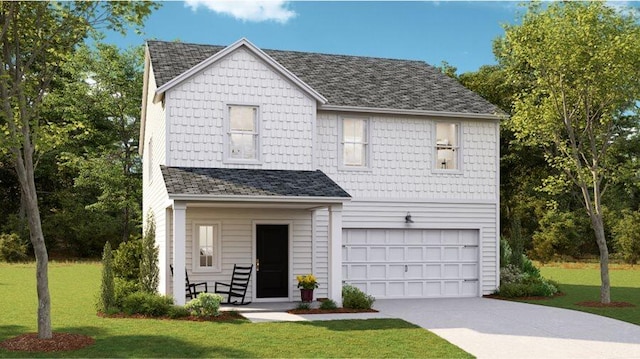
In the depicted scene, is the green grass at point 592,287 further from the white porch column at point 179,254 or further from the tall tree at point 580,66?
the white porch column at point 179,254

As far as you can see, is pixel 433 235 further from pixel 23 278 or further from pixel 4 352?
pixel 23 278

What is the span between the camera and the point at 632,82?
20.0 metres

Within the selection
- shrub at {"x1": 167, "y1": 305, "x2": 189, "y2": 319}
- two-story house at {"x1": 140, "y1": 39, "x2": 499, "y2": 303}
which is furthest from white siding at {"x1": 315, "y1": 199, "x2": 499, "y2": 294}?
shrub at {"x1": 167, "y1": 305, "x2": 189, "y2": 319}

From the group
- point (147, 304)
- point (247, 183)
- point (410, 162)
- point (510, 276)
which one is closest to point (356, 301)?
point (247, 183)

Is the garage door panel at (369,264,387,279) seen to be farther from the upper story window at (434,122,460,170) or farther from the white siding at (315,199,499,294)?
the upper story window at (434,122,460,170)

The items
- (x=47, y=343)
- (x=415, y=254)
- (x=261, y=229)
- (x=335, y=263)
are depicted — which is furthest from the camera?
(x=415, y=254)

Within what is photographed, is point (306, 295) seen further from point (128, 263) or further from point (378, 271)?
point (128, 263)

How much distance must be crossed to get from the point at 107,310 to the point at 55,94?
A: 101 ft

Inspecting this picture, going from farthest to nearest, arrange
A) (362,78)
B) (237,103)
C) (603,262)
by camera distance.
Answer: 1. (362,78)
2. (603,262)
3. (237,103)

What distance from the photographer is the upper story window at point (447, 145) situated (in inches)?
861

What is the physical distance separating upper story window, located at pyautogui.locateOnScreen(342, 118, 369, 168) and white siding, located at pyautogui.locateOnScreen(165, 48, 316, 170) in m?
1.55

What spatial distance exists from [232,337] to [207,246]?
6.53 metres

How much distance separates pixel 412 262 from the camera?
21422 millimetres

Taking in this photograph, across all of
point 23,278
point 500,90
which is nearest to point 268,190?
point 23,278
